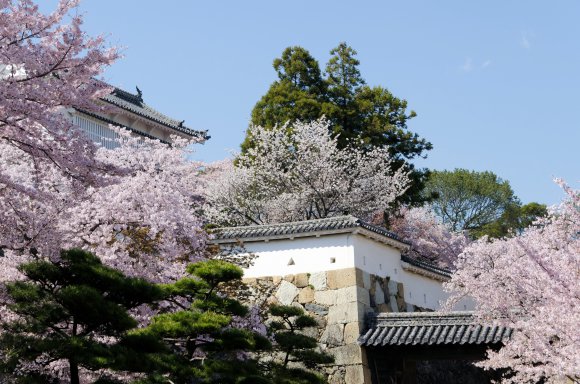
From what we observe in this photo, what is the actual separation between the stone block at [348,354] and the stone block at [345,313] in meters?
0.56

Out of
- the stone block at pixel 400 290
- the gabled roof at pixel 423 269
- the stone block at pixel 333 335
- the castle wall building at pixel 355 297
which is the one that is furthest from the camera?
the gabled roof at pixel 423 269

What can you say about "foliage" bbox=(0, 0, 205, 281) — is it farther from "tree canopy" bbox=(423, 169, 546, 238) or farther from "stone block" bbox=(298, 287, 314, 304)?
"tree canopy" bbox=(423, 169, 546, 238)

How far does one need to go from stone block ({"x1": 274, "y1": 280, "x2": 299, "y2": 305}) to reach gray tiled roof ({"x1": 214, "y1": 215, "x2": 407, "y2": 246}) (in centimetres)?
106

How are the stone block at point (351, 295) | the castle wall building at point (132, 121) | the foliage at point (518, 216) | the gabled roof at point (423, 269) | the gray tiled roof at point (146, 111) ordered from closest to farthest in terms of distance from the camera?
the stone block at point (351, 295) < the gabled roof at point (423, 269) < the castle wall building at point (132, 121) < the gray tiled roof at point (146, 111) < the foliage at point (518, 216)

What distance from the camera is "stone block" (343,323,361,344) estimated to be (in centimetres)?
1722

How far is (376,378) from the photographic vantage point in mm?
16906

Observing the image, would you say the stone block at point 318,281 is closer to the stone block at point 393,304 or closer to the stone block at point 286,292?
the stone block at point 286,292

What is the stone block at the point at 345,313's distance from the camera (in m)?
17.4

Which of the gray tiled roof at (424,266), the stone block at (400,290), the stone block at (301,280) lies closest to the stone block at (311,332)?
the stone block at (301,280)

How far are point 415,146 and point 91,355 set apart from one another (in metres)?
19.9

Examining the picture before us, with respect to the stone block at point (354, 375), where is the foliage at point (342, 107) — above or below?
above

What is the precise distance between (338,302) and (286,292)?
4.11ft

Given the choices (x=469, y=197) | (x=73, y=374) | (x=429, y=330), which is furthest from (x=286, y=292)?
(x=469, y=197)

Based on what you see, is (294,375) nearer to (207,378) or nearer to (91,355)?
(207,378)
